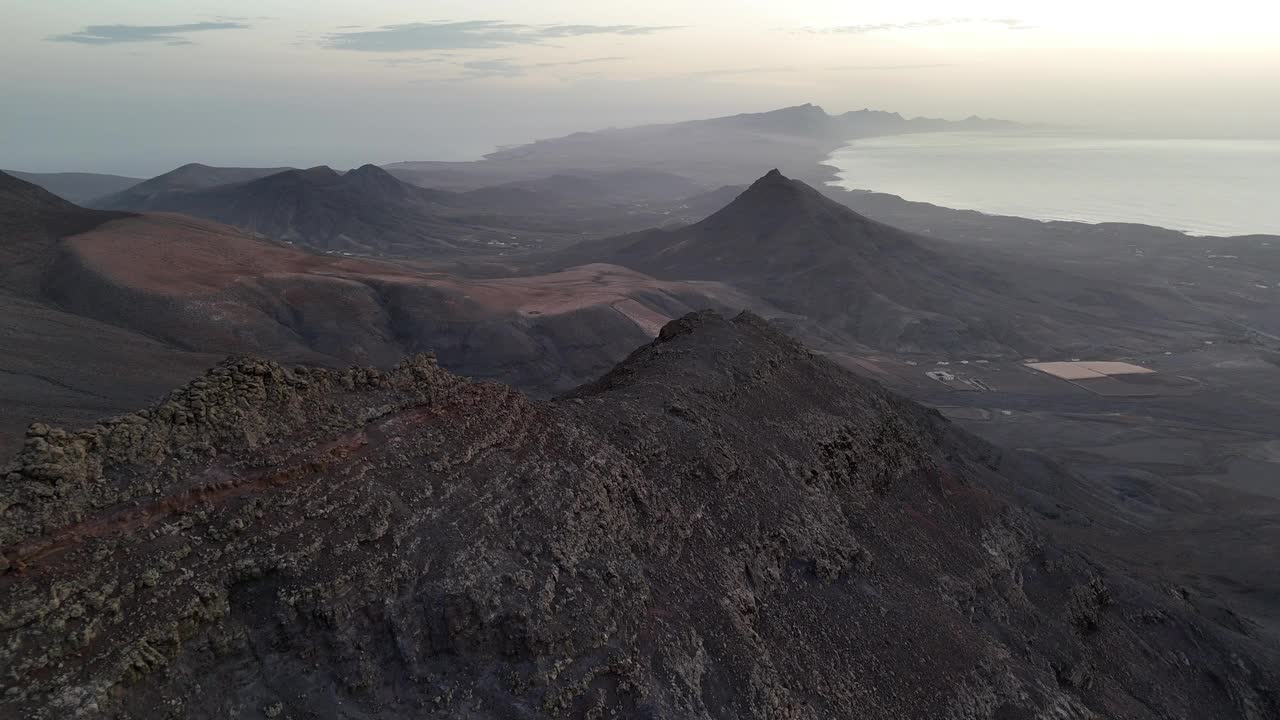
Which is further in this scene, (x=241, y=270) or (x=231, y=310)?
(x=241, y=270)

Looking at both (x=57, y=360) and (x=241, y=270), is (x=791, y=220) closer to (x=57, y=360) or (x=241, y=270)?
(x=241, y=270)

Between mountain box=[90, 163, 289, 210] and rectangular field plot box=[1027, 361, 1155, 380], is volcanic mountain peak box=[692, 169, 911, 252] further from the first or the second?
mountain box=[90, 163, 289, 210]

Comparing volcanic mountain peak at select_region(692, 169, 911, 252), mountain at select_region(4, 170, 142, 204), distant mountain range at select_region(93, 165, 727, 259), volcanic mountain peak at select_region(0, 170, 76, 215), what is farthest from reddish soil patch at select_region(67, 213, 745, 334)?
mountain at select_region(4, 170, 142, 204)

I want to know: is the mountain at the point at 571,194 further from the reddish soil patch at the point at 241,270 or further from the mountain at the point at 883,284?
the reddish soil patch at the point at 241,270

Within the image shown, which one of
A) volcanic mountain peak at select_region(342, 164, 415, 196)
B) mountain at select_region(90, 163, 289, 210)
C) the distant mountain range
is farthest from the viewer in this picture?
mountain at select_region(90, 163, 289, 210)

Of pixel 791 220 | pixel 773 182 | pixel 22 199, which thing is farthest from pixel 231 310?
pixel 773 182

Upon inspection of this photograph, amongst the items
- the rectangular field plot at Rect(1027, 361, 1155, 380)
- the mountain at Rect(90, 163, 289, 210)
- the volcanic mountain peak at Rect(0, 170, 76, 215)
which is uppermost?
the mountain at Rect(90, 163, 289, 210)

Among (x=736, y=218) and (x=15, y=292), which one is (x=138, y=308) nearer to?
(x=15, y=292)
